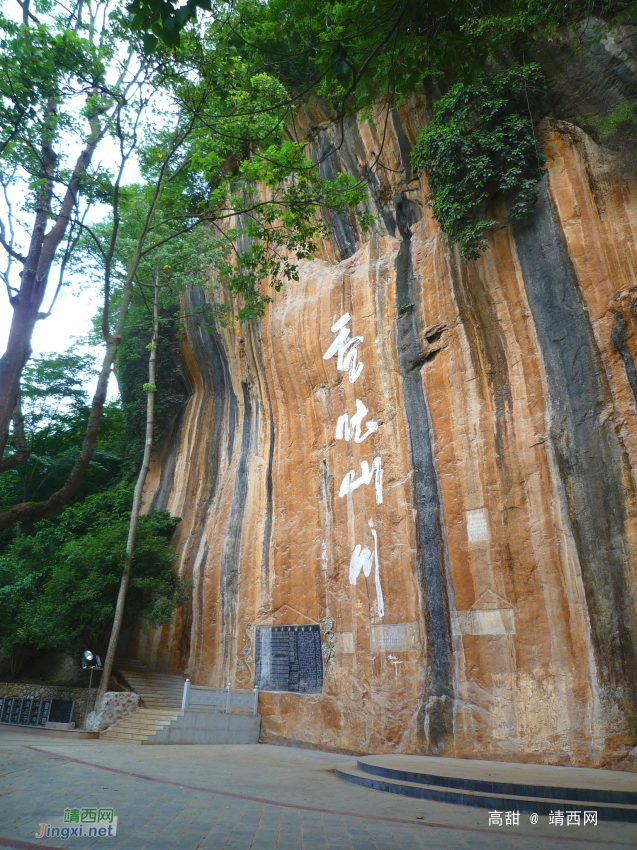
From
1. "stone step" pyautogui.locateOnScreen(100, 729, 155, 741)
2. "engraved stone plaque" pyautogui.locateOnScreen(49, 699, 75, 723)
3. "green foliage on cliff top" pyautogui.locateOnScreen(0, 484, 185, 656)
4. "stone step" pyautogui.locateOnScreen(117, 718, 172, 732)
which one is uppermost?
"green foliage on cliff top" pyautogui.locateOnScreen(0, 484, 185, 656)

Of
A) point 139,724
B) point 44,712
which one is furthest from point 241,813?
point 44,712

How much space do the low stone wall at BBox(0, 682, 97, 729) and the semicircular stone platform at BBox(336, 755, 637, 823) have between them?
260 inches

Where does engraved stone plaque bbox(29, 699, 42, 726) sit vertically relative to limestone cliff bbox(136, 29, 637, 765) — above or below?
below

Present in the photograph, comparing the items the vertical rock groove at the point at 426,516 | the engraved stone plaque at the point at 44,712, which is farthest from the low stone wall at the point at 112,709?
the vertical rock groove at the point at 426,516

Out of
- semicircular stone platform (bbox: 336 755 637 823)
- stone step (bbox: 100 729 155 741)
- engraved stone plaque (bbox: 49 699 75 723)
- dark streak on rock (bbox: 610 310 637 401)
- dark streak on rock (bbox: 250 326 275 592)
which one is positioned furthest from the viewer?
dark streak on rock (bbox: 250 326 275 592)

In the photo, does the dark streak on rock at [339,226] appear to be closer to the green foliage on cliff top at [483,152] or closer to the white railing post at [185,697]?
the green foliage on cliff top at [483,152]

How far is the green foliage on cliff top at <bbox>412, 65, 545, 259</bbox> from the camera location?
363 inches

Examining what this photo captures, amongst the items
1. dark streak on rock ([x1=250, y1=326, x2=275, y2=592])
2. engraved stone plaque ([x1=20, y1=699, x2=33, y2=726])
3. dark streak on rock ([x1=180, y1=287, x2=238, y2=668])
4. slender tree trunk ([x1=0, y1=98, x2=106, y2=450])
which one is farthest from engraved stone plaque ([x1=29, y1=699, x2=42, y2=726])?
slender tree trunk ([x1=0, y1=98, x2=106, y2=450])

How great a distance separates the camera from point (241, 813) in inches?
167

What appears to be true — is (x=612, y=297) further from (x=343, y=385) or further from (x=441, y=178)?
(x=343, y=385)

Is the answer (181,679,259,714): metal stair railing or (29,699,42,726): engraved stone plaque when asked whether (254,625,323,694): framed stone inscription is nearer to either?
(181,679,259,714): metal stair railing

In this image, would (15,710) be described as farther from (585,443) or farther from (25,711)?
(585,443)

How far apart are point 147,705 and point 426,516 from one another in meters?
Answer: 6.70

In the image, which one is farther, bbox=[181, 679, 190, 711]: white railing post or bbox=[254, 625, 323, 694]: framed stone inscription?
bbox=[254, 625, 323, 694]: framed stone inscription
